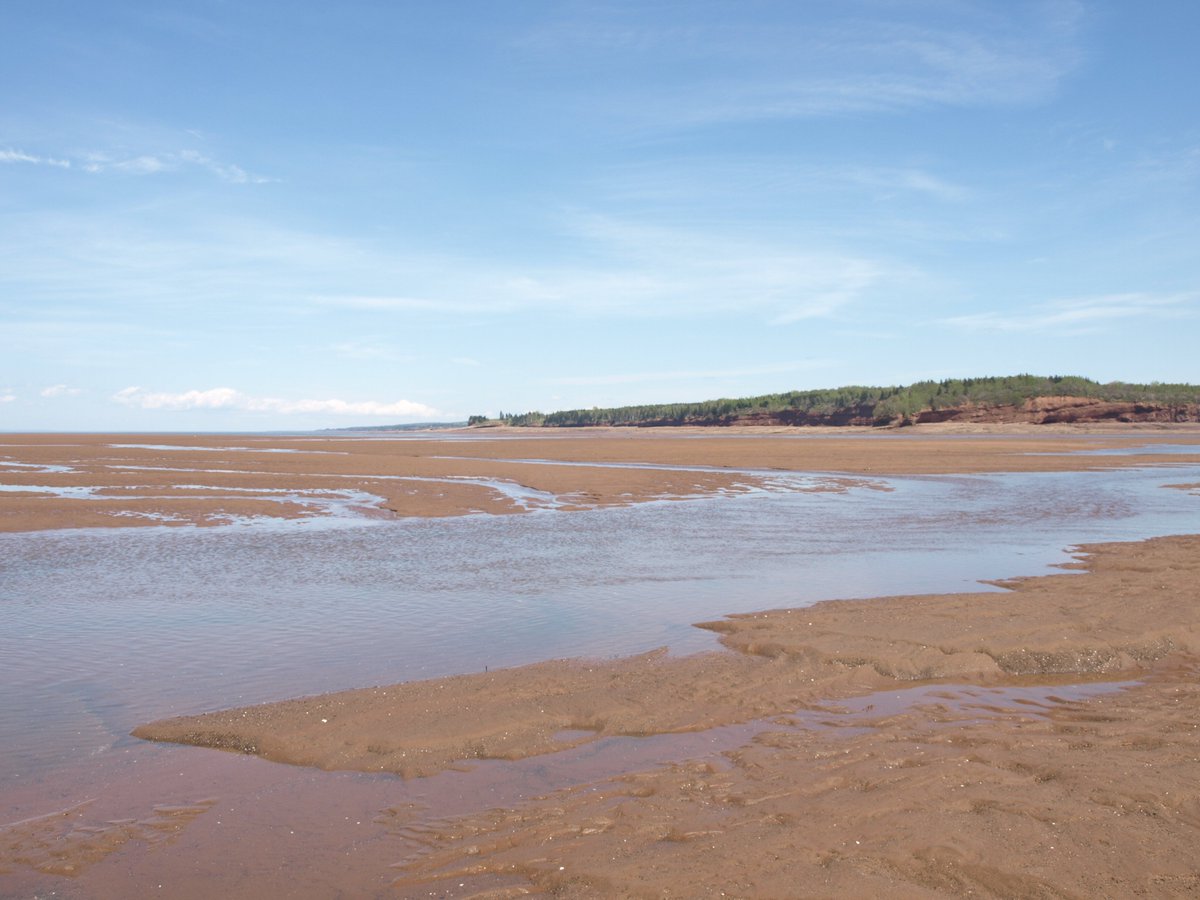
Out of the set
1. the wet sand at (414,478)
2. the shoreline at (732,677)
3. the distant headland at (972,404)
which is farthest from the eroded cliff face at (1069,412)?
the shoreline at (732,677)

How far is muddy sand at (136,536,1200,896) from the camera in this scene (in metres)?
4.93

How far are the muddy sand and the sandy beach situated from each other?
0.02 m

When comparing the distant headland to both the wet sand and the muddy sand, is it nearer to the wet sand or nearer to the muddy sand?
the wet sand

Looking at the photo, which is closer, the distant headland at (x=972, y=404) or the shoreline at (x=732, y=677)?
the shoreline at (x=732, y=677)

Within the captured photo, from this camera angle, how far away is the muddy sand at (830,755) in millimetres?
4930

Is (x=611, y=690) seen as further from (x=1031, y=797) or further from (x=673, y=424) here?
(x=673, y=424)

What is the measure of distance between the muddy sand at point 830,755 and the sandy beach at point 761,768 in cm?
2

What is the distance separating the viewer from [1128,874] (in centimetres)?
479

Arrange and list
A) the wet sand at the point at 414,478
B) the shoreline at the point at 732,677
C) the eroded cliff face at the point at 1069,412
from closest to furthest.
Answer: the shoreline at the point at 732,677 → the wet sand at the point at 414,478 → the eroded cliff face at the point at 1069,412

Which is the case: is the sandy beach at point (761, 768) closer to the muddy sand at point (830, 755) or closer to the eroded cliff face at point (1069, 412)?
the muddy sand at point (830, 755)

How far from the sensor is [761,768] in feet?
21.3

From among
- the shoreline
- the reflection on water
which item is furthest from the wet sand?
the shoreline

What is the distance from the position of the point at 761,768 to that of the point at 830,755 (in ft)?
2.21

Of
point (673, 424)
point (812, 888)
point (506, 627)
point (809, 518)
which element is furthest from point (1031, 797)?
point (673, 424)
